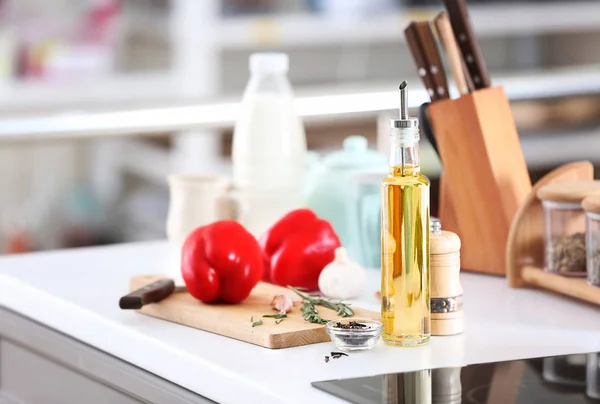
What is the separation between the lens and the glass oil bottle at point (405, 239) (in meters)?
1.05

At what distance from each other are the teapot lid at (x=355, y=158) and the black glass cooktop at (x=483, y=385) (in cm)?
53

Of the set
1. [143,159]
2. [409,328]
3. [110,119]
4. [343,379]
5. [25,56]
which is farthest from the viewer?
[143,159]

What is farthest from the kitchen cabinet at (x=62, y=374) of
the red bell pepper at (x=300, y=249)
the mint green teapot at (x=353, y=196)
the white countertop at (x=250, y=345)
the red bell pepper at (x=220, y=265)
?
the mint green teapot at (x=353, y=196)

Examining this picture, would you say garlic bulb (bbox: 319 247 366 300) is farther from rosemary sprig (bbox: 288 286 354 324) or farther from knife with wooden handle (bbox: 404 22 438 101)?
knife with wooden handle (bbox: 404 22 438 101)

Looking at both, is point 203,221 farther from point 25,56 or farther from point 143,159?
point 143,159

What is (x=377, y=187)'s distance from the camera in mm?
1438

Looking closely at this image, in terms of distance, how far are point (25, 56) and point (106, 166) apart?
0.64m

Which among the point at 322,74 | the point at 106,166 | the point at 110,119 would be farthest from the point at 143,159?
the point at 110,119

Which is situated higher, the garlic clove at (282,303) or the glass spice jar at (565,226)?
the glass spice jar at (565,226)

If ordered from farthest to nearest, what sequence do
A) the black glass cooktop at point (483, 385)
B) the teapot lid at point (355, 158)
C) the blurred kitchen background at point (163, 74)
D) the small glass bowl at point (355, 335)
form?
the blurred kitchen background at point (163, 74) → the teapot lid at point (355, 158) → the small glass bowl at point (355, 335) → the black glass cooktop at point (483, 385)

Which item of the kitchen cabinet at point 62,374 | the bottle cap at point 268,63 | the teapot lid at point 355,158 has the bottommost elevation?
the kitchen cabinet at point 62,374

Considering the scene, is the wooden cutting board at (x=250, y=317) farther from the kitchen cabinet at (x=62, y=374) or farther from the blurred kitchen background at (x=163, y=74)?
the blurred kitchen background at (x=163, y=74)

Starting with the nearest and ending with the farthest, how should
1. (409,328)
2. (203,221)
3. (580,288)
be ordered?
(409,328) < (580,288) < (203,221)

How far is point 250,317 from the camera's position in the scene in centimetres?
114
